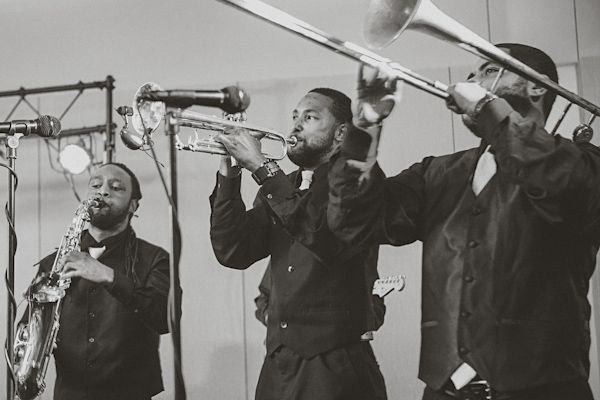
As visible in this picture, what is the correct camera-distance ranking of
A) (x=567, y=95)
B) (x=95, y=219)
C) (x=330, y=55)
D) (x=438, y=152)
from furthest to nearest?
1. (x=330, y=55)
2. (x=438, y=152)
3. (x=95, y=219)
4. (x=567, y=95)

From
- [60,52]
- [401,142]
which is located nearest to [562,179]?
[401,142]

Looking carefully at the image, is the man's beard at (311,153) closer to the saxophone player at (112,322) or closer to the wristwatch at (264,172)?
the wristwatch at (264,172)

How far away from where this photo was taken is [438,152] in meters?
4.54

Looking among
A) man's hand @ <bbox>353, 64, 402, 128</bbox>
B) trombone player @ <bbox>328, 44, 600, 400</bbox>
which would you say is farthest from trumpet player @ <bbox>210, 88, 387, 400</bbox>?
man's hand @ <bbox>353, 64, 402, 128</bbox>

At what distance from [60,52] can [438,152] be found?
2534mm

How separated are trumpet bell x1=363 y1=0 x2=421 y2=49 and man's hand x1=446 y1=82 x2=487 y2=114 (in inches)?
8.9

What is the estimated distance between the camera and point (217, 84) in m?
4.86

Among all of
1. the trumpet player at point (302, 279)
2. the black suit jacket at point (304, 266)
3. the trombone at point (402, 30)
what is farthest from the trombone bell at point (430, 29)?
the black suit jacket at point (304, 266)

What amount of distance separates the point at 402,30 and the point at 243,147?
2.81 ft

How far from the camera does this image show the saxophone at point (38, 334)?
329 cm

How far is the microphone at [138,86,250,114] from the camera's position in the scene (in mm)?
1832

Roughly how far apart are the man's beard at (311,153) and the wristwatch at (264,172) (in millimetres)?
257

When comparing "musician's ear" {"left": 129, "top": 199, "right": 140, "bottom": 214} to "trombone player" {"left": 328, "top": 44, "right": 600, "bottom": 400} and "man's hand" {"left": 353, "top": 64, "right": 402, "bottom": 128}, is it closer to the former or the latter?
"trombone player" {"left": 328, "top": 44, "right": 600, "bottom": 400}

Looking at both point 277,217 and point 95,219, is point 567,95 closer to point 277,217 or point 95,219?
point 277,217
